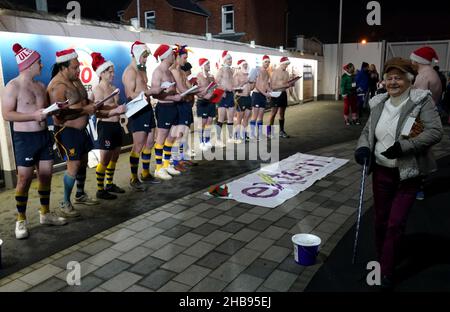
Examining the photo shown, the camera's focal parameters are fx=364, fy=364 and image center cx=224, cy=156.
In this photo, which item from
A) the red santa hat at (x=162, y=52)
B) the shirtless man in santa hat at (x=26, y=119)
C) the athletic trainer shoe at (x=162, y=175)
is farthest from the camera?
the athletic trainer shoe at (x=162, y=175)

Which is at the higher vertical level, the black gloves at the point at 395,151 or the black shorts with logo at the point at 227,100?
the black shorts with logo at the point at 227,100

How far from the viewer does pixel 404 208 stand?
3.08 metres

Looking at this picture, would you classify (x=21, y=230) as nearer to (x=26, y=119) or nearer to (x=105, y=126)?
(x=26, y=119)

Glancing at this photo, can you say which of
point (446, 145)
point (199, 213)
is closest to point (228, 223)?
point (199, 213)

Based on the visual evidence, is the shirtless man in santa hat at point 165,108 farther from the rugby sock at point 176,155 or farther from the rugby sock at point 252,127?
the rugby sock at point 252,127

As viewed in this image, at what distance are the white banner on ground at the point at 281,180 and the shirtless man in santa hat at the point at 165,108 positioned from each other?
144 centimetres

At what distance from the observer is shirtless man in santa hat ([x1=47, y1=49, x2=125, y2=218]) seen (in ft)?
15.3

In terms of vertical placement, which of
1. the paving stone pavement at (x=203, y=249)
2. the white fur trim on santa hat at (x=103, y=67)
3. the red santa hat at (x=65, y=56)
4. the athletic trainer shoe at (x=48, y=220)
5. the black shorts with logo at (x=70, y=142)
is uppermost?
the red santa hat at (x=65, y=56)

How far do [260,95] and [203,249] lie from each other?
7211 millimetres

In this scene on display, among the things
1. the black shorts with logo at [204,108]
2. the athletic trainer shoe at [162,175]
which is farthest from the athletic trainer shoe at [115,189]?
the black shorts with logo at [204,108]

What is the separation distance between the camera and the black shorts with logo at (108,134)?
5465mm

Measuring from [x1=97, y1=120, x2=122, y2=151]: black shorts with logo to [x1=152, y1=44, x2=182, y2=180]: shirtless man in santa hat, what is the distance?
113cm

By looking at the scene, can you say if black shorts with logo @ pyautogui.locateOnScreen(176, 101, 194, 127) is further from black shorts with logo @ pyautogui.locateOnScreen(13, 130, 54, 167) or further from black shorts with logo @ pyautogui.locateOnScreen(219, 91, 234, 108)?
black shorts with logo @ pyautogui.locateOnScreen(13, 130, 54, 167)

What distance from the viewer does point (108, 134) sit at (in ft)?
17.9
